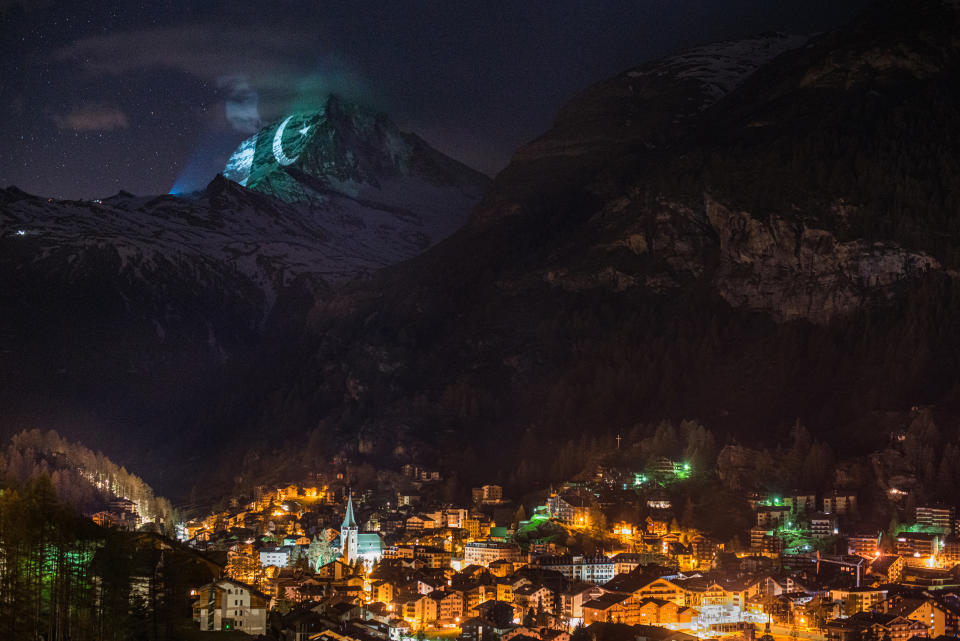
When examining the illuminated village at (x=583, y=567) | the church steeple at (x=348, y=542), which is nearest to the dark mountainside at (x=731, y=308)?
the illuminated village at (x=583, y=567)

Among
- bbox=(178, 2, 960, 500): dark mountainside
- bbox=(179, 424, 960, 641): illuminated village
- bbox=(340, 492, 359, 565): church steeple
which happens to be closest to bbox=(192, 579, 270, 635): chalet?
bbox=(179, 424, 960, 641): illuminated village

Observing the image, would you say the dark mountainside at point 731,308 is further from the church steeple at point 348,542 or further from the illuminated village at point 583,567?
the church steeple at point 348,542

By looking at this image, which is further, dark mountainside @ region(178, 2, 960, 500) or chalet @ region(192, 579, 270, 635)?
dark mountainside @ region(178, 2, 960, 500)

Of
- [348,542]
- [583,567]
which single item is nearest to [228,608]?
[583,567]

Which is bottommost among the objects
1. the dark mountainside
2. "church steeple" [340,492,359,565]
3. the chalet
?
the chalet

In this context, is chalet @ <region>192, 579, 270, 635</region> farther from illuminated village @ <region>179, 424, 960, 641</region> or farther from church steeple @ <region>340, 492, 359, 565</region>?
church steeple @ <region>340, 492, 359, 565</region>

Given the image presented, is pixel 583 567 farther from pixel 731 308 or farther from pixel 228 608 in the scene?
pixel 731 308

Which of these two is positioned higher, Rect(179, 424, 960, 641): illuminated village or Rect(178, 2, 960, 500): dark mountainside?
Rect(178, 2, 960, 500): dark mountainside
